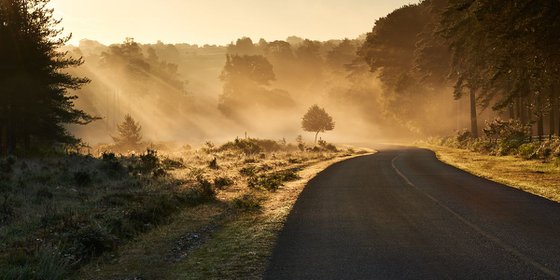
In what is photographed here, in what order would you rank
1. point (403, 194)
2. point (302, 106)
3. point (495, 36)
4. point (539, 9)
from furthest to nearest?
point (302, 106)
point (495, 36)
point (539, 9)
point (403, 194)

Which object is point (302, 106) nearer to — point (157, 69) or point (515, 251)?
point (157, 69)

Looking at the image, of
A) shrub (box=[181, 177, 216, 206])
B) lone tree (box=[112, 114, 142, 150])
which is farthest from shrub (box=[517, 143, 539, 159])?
lone tree (box=[112, 114, 142, 150])

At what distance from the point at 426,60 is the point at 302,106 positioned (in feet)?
243

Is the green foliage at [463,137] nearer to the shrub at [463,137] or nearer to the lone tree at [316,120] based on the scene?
the shrub at [463,137]

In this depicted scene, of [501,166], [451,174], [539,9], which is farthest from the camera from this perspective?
[501,166]

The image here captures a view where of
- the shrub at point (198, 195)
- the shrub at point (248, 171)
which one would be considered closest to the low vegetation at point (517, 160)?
the shrub at point (198, 195)

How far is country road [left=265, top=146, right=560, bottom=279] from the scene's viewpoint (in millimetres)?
7488

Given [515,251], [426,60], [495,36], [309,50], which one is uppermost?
[309,50]

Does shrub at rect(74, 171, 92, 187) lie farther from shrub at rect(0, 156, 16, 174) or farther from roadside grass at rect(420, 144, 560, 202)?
roadside grass at rect(420, 144, 560, 202)

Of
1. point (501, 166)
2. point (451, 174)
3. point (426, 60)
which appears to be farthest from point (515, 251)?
point (426, 60)

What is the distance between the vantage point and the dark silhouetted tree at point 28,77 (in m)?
26.5

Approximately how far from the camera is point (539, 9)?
725 inches

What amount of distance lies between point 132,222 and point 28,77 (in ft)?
64.6

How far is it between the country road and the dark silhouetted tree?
729 inches
